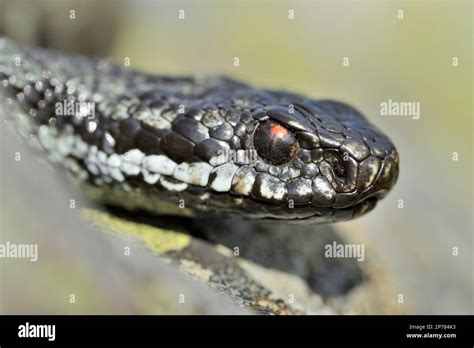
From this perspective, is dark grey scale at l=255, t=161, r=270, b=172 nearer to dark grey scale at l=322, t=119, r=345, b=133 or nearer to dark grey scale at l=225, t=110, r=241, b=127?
dark grey scale at l=225, t=110, r=241, b=127

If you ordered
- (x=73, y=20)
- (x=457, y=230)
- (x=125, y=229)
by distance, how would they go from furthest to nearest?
(x=73, y=20) < (x=457, y=230) < (x=125, y=229)

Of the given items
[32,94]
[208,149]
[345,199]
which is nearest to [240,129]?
[208,149]

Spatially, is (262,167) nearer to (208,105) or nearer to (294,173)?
(294,173)

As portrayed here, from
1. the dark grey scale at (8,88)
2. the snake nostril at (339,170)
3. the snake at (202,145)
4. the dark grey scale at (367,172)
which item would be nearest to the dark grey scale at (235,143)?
the snake at (202,145)

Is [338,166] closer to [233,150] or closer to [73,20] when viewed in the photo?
[233,150]

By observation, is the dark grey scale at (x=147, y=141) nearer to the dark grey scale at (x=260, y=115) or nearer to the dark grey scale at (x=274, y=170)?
the dark grey scale at (x=260, y=115)
